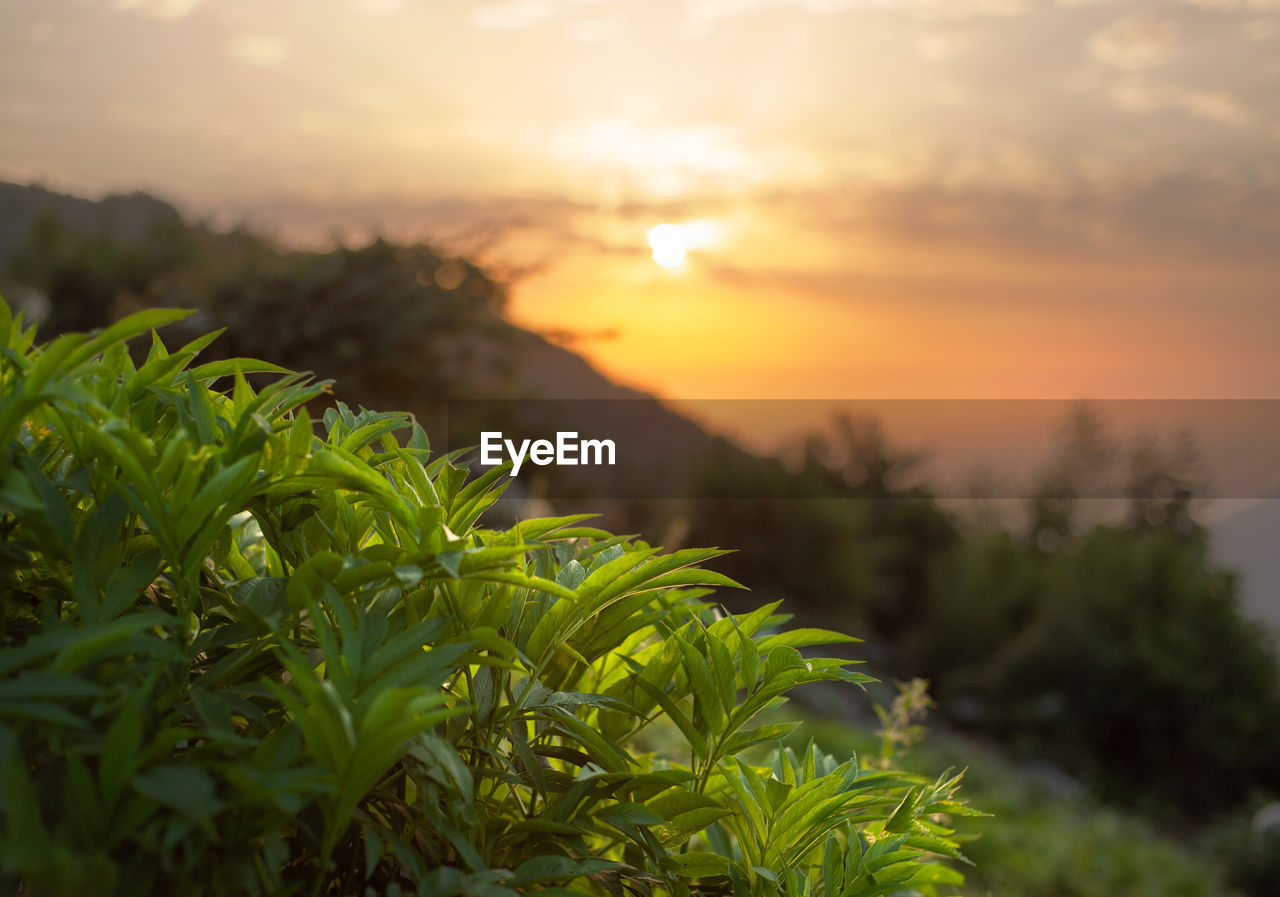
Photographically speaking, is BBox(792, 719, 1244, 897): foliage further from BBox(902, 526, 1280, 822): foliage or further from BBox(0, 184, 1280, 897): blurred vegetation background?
BBox(902, 526, 1280, 822): foliage

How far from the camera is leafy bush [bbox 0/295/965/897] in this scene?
0.48m

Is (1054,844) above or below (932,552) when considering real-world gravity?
below

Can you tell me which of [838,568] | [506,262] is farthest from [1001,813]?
[506,262]

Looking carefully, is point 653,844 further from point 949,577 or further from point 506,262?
point 949,577

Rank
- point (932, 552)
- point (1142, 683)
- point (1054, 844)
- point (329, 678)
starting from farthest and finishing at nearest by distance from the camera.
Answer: point (932, 552) < point (1142, 683) < point (1054, 844) < point (329, 678)

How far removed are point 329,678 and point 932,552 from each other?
17.0 metres

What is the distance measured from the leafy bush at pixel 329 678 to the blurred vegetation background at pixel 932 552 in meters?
6.73

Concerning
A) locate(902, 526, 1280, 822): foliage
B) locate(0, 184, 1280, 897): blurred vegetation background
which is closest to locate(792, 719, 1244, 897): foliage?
locate(0, 184, 1280, 897): blurred vegetation background

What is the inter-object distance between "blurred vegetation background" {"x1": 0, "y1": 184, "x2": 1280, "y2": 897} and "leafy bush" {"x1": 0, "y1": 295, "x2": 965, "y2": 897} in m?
6.73

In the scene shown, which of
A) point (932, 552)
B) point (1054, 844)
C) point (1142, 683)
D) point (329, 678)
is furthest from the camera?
point (932, 552)

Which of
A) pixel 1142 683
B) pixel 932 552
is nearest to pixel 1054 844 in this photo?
pixel 1142 683

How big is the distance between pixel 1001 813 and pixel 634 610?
7.07 metres

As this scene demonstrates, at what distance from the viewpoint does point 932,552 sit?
16672 mm

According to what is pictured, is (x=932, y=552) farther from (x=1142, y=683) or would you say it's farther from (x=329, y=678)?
(x=329, y=678)
